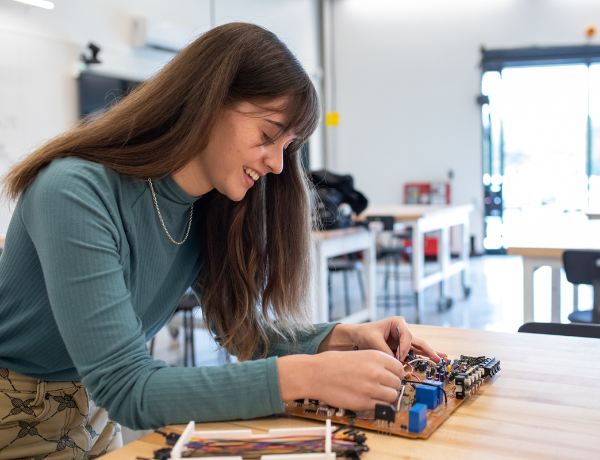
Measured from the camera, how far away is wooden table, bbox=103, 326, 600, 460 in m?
0.61

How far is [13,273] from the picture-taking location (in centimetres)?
85

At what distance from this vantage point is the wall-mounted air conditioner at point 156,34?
5.02 metres

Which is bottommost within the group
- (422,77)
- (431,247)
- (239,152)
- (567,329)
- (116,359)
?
(431,247)

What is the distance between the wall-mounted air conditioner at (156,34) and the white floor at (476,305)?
266 cm

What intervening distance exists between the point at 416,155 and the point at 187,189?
7281mm

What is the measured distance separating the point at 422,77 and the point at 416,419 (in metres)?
7.77

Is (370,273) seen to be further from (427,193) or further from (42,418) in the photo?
(427,193)

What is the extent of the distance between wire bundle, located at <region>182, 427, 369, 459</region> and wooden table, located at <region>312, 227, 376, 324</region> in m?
2.07

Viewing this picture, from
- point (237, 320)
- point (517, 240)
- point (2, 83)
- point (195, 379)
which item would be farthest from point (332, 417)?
point (2, 83)

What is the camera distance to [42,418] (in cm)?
89

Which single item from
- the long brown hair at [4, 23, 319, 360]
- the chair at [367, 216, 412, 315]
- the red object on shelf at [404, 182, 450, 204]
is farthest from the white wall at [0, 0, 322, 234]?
the red object on shelf at [404, 182, 450, 204]

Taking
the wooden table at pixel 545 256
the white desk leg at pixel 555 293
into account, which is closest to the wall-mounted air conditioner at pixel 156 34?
the wooden table at pixel 545 256

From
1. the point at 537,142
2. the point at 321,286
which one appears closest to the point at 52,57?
the point at 321,286

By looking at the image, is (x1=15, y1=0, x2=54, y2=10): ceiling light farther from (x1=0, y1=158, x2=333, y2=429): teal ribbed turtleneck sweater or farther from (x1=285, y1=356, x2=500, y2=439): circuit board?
(x1=285, y1=356, x2=500, y2=439): circuit board
